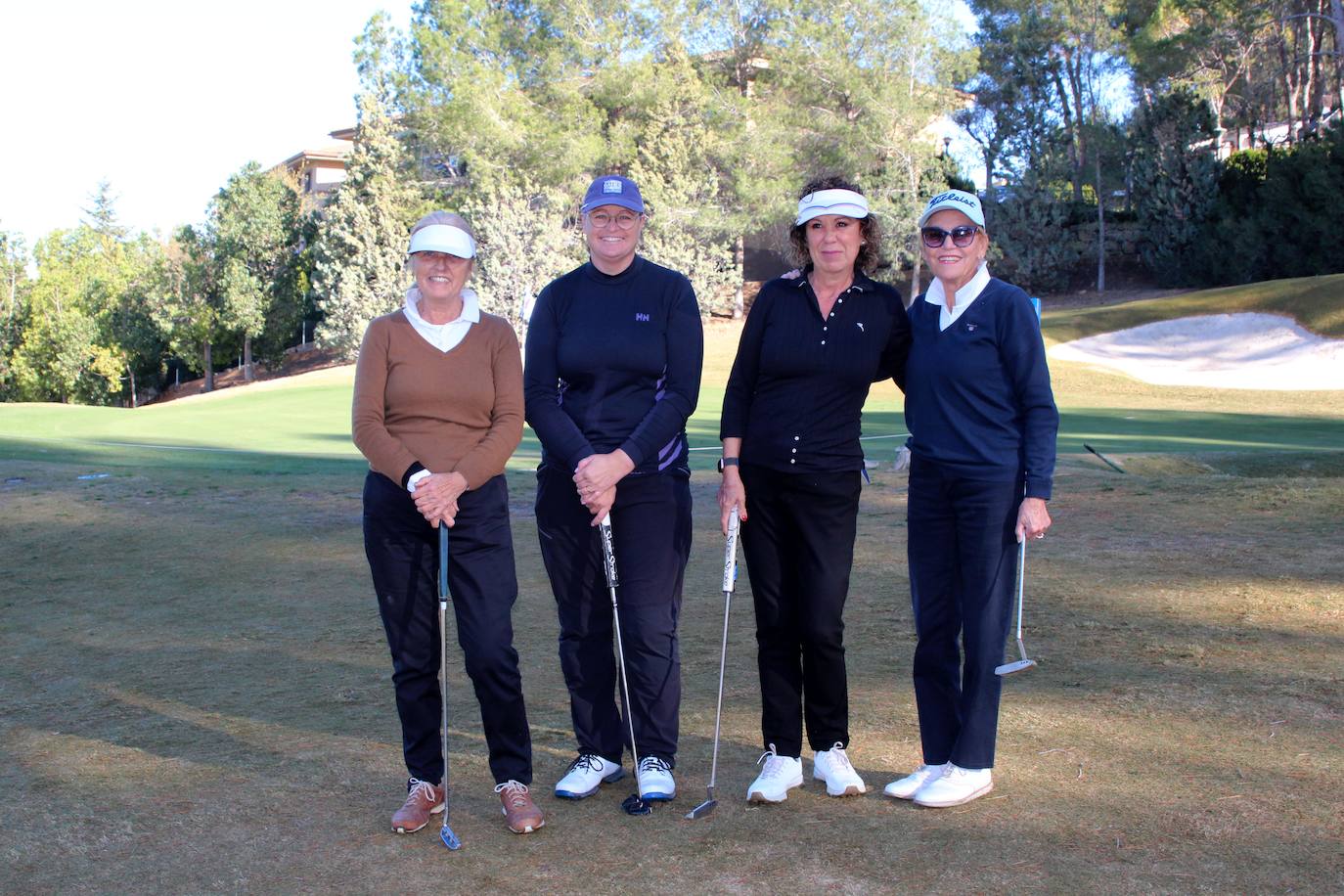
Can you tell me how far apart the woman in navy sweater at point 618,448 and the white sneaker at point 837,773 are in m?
0.51

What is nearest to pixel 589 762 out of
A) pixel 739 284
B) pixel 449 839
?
pixel 449 839

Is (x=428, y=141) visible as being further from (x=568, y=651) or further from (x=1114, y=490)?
(x=568, y=651)

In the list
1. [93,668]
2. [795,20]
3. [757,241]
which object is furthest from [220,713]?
[757,241]

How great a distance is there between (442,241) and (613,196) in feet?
2.08

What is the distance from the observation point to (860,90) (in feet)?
153

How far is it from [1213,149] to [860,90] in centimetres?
1229

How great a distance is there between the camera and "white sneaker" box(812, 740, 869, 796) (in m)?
4.25

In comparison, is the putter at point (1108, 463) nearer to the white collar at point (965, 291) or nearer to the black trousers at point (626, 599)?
the white collar at point (965, 291)

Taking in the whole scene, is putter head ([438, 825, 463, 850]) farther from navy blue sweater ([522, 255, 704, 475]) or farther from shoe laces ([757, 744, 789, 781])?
navy blue sweater ([522, 255, 704, 475])

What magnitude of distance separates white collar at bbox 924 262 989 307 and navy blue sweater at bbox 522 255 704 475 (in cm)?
81

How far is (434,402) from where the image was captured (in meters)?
4.11

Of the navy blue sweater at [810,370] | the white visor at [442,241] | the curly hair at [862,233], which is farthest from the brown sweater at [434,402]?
the curly hair at [862,233]

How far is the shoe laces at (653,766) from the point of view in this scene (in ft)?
14.0

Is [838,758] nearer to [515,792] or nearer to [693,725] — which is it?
[693,725]
